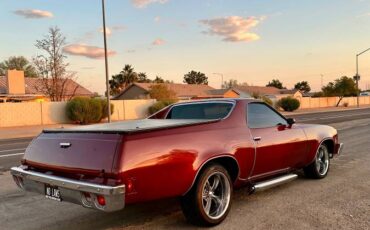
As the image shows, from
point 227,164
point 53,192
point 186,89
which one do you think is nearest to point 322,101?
point 186,89

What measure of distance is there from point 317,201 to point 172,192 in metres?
2.53

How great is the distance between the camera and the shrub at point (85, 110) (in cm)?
3088

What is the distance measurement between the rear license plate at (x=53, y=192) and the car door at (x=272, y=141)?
2.60 meters

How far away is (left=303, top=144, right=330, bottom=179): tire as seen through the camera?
7.31m

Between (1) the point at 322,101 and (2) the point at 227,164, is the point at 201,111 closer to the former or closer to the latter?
(2) the point at 227,164

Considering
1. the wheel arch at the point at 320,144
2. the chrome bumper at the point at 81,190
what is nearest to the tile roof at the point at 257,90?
the wheel arch at the point at 320,144

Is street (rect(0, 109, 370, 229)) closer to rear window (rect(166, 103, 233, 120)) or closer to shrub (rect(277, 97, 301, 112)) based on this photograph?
rear window (rect(166, 103, 233, 120))

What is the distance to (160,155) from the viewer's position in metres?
4.45

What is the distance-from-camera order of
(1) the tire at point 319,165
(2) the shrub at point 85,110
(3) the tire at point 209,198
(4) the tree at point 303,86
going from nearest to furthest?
(3) the tire at point 209,198 → (1) the tire at point 319,165 → (2) the shrub at point 85,110 → (4) the tree at point 303,86

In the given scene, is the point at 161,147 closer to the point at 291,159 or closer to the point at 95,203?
the point at 95,203

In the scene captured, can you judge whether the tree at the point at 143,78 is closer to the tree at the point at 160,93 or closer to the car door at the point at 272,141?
the tree at the point at 160,93

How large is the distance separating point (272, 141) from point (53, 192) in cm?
315

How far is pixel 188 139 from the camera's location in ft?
15.7

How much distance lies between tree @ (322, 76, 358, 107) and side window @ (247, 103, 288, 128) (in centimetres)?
6422
